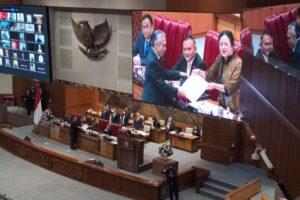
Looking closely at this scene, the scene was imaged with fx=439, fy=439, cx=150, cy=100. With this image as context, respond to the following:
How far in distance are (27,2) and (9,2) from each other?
738mm

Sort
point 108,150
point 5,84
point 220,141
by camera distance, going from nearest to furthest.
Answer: point 220,141 < point 108,150 < point 5,84

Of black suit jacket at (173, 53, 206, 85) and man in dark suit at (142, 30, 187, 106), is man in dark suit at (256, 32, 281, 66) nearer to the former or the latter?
black suit jacket at (173, 53, 206, 85)

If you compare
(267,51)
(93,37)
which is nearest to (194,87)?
(93,37)

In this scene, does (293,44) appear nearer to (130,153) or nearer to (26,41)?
(130,153)

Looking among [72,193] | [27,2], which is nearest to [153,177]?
[72,193]

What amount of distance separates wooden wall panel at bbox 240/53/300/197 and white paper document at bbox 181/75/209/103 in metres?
5.28

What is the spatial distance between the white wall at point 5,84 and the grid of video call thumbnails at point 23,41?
151 inches

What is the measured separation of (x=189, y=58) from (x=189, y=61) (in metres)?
0.09

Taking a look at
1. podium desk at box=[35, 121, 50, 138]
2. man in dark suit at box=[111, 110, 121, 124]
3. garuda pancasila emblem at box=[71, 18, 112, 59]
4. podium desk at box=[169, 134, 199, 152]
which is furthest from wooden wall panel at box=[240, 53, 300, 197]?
podium desk at box=[35, 121, 50, 138]

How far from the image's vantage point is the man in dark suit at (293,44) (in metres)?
4.31

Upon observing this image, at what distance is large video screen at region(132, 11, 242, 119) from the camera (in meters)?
11.6

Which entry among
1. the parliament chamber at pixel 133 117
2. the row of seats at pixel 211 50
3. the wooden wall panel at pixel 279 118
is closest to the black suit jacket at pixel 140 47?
the parliament chamber at pixel 133 117

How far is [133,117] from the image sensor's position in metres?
16.7

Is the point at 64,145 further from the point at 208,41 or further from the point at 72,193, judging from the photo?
the point at 208,41
